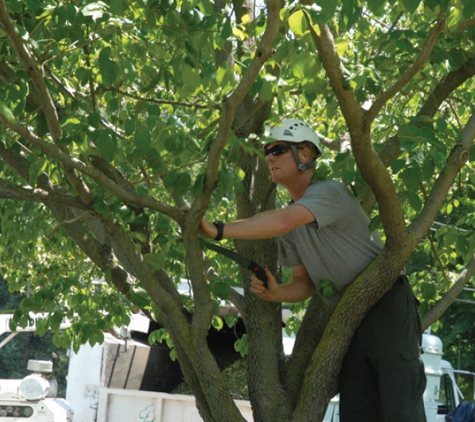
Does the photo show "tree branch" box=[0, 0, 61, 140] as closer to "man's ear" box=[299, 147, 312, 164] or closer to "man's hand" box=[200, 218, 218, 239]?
"man's hand" box=[200, 218, 218, 239]

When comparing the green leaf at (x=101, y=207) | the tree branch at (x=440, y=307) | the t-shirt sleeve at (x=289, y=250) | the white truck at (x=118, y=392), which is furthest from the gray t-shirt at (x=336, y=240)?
the white truck at (x=118, y=392)

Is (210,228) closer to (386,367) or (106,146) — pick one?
(106,146)

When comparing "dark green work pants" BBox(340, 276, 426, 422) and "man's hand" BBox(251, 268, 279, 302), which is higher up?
"man's hand" BBox(251, 268, 279, 302)

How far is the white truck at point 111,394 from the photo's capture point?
979 cm

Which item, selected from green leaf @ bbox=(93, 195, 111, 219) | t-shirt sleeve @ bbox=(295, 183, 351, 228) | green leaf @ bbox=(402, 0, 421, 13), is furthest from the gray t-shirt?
green leaf @ bbox=(402, 0, 421, 13)

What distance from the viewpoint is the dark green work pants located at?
12.5 feet

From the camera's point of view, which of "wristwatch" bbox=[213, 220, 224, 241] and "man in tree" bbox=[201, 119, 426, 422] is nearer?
"wristwatch" bbox=[213, 220, 224, 241]

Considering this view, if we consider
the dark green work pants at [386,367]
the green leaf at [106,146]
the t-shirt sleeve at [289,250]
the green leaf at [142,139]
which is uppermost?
the green leaf at [142,139]

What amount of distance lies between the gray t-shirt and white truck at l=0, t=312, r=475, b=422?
574 cm

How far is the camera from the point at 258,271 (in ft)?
13.6

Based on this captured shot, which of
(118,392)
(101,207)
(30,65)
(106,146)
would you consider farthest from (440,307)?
(118,392)

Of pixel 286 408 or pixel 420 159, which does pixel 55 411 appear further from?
pixel 420 159

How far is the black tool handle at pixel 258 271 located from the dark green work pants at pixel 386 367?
0.53m

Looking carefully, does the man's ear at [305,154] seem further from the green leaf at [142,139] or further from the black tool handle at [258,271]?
the green leaf at [142,139]
